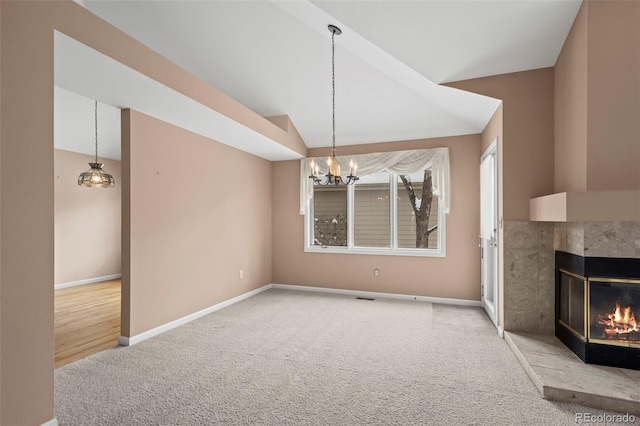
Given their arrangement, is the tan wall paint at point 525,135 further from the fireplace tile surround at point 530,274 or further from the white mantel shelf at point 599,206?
the white mantel shelf at point 599,206

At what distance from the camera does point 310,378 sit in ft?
8.62

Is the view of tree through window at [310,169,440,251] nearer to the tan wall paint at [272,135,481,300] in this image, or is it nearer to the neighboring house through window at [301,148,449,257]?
the neighboring house through window at [301,148,449,257]

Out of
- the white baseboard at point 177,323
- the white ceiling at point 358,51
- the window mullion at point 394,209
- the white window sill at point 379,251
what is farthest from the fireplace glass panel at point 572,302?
the white baseboard at point 177,323

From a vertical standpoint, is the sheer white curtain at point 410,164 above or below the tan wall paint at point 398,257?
above

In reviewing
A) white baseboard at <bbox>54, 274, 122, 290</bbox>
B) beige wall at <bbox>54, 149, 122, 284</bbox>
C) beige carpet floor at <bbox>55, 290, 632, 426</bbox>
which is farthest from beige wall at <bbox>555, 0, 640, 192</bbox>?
white baseboard at <bbox>54, 274, 122, 290</bbox>

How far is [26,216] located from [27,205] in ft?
0.21

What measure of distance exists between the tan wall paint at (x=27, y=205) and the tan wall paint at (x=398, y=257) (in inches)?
158

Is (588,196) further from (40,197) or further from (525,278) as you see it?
(40,197)

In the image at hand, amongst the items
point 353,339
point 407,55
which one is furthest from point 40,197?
point 407,55

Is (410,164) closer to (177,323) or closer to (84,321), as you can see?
(177,323)

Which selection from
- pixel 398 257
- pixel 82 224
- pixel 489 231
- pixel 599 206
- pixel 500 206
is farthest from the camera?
pixel 82 224

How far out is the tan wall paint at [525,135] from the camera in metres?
3.30

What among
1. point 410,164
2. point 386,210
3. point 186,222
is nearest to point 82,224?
point 186,222

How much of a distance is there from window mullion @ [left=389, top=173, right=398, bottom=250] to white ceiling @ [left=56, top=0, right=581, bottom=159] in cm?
68
